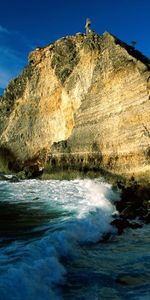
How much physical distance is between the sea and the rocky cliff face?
8919 mm

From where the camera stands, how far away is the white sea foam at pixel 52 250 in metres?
9.31

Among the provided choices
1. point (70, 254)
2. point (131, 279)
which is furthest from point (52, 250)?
point (131, 279)

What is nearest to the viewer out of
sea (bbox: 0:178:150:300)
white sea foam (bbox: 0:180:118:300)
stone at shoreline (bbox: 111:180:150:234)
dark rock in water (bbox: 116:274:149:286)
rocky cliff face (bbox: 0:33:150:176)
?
white sea foam (bbox: 0:180:118:300)

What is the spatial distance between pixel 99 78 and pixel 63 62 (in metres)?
10.9

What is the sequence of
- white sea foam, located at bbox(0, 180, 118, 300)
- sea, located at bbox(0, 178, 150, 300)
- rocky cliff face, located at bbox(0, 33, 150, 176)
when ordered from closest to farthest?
1. white sea foam, located at bbox(0, 180, 118, 300)
2. sea, located at bbox(0, 178, 150, 300)
3. rocky cliff face, located at bbox(0, 33, 150, 176)

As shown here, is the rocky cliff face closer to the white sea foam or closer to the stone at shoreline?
the stone at shoreline

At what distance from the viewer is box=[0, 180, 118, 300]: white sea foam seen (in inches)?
367

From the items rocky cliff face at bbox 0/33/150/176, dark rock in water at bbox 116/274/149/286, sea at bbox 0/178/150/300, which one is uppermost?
rocky cliff face at bbox 0/33/150/176

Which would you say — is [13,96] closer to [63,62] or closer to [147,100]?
[63,62]

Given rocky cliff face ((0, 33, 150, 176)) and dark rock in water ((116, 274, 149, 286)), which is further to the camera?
rocky cliff face ((0, 33, 150, 176))

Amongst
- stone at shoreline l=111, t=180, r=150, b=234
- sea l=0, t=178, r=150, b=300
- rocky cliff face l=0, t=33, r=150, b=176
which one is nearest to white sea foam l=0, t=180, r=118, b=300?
sea l=0, t=178, r=150, b=300

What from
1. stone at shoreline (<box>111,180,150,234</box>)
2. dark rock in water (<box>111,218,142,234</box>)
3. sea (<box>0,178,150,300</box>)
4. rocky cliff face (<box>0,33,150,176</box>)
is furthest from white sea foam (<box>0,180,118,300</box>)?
rocky cliff face (<box>0,33,150,176</box>)

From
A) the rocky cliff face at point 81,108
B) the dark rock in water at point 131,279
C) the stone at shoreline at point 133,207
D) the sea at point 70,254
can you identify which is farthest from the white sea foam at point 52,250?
the rocky cliff face at point 81,108

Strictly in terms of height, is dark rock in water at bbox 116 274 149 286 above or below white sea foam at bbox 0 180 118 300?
below
